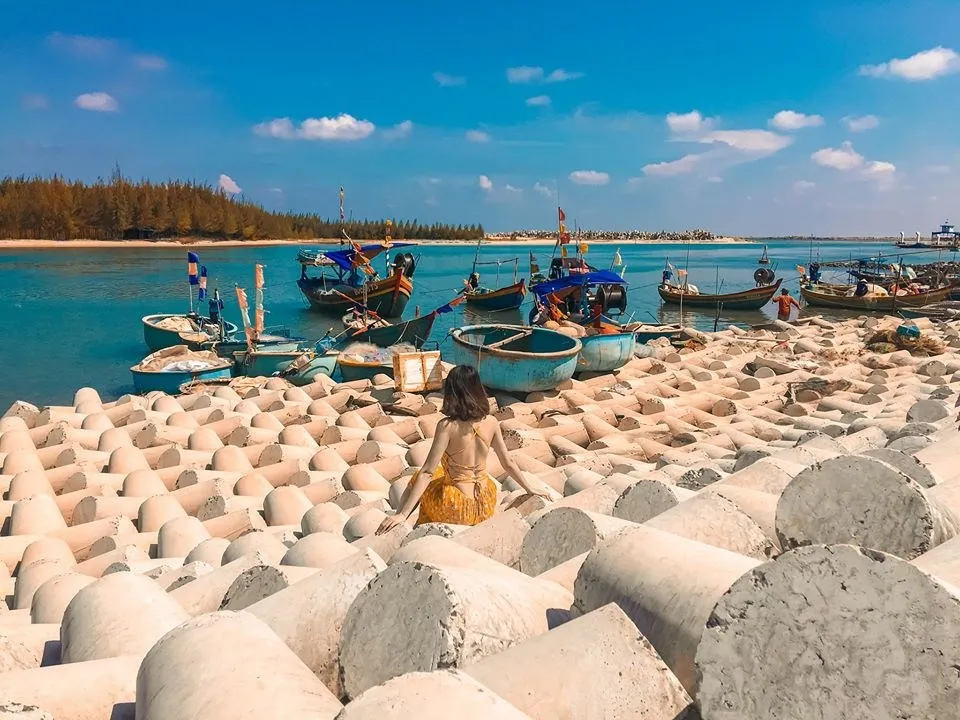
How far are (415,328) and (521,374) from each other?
6.82 meters

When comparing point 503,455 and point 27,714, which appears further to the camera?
point 503,455

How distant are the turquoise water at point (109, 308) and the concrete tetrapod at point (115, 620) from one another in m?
16.9

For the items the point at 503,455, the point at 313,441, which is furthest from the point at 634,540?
the point at 313,441

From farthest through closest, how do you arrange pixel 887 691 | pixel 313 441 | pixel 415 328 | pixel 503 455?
Result: pixel 415 328
pixel 313 441
pixel 503 455
pixel 887 691

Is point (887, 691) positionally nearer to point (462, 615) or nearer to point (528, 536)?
point (462, 615)

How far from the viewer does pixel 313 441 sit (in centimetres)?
830

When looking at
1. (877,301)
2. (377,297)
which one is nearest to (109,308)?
(377,297)

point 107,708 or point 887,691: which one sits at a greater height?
point 887,691

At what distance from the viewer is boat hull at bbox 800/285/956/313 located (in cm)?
2584

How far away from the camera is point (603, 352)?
39.9ft

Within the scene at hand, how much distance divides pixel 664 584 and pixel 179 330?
20.3 m

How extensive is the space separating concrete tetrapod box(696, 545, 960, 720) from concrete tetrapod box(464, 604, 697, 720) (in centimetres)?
14

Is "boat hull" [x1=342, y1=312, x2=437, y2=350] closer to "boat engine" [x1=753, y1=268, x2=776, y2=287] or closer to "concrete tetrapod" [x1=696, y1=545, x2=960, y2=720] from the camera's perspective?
"concrete tetrapod" [x1=696, y1=545, x2=960, y2=720]

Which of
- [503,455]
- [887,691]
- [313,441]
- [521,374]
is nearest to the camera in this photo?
[887,691]
